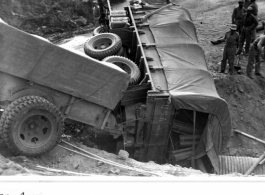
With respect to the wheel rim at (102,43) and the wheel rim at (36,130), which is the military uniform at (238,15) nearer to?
the wheel rim at (102,43)

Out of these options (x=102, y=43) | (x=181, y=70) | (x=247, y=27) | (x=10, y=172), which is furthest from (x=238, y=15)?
(x=10, y=172)

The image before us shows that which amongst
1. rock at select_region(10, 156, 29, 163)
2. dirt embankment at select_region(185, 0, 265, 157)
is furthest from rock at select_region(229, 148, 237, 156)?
rock at select_region(10, 156, 29, 163)

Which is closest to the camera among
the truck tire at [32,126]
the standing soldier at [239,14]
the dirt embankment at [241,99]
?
the truck tire at [32,126]

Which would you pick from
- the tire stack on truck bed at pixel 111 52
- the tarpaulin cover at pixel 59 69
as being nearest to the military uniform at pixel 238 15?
the tire stack on truck bed at pixel 111 52

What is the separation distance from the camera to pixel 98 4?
14.1 meters

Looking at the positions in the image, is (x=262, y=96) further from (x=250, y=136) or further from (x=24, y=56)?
(x=24, y=56)

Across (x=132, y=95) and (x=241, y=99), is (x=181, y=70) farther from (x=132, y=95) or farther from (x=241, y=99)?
(x=241, y=99)

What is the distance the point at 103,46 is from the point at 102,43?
0.29 ft

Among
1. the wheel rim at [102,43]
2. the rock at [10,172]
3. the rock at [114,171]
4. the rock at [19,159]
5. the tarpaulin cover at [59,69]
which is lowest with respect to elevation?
the rock at [114,171]

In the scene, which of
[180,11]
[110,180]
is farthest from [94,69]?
[180,11]

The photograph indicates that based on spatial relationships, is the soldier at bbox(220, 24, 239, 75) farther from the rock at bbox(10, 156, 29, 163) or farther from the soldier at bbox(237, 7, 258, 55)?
the rock at bbox(10, 156, 29, 163)

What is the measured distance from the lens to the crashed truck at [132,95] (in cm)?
618

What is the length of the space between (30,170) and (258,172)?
15.8 ft

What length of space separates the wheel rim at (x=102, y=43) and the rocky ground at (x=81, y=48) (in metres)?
3.02
